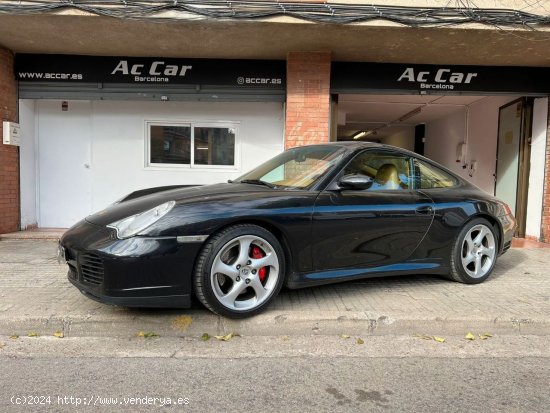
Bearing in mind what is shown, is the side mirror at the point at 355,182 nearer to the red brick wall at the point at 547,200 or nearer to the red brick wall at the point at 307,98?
the red brick wall at the point at 307,98

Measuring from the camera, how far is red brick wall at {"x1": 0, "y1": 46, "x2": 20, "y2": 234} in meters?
7.28

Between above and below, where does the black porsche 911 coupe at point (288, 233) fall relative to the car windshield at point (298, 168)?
below

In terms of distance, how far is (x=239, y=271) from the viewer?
11.6 ft

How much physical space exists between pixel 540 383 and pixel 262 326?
76.5 inches

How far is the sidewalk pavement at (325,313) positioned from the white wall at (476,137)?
557cm

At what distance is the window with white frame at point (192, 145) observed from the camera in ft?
27.2

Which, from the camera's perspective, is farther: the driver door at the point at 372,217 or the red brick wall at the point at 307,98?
the red brick wall at the point at 307,98

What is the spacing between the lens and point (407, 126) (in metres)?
15.3

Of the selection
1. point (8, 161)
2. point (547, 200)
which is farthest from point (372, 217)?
point (8, 161)

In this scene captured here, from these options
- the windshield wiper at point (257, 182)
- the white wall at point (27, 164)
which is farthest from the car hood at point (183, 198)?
the white wall at point (27, 164)

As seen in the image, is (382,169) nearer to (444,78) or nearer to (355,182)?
(355,182)

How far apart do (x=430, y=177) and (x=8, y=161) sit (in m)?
6.60

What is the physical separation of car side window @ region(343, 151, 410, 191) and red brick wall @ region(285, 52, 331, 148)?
9.81 feet

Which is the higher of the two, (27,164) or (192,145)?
(192,145)
